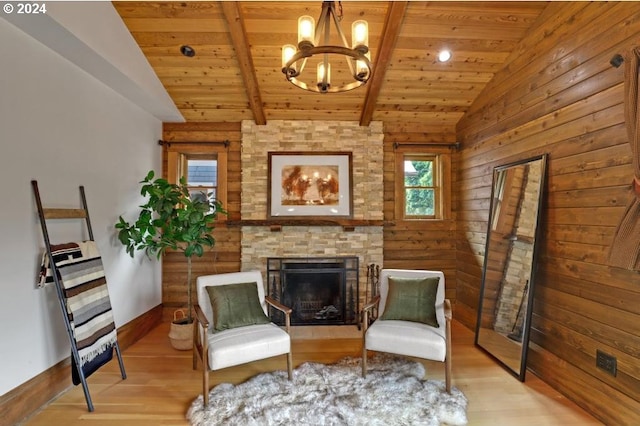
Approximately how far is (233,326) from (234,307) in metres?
0.16

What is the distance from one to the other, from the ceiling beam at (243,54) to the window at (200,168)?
79 centimetres

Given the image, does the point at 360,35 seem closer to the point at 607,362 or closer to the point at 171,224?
the point at 171,224

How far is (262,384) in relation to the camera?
253 cm

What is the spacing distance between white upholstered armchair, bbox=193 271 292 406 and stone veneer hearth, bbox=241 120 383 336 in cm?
114

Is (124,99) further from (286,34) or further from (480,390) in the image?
(480,390)

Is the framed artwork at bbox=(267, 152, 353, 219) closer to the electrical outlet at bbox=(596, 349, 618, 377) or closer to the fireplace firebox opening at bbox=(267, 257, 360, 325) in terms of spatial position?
the fireplace firebox opening at bbox=(267, 257, 360, 325)

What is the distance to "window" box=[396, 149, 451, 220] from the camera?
4.41 meters

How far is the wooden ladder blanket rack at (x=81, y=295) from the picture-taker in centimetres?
226

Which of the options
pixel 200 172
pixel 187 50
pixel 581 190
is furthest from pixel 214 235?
pixel 581 190

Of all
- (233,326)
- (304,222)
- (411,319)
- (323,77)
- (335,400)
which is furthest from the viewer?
(304,222)

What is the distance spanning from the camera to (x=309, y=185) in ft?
13.8

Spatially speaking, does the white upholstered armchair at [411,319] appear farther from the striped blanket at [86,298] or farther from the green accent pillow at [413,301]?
the striped blanket at [86,298]

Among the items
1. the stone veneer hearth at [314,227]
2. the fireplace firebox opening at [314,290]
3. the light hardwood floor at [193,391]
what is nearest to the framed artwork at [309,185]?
the stone veneer hearth at [314,227]

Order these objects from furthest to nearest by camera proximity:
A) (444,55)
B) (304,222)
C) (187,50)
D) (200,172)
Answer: (200,172) → (304,222) → (444,55) → (187,50)
